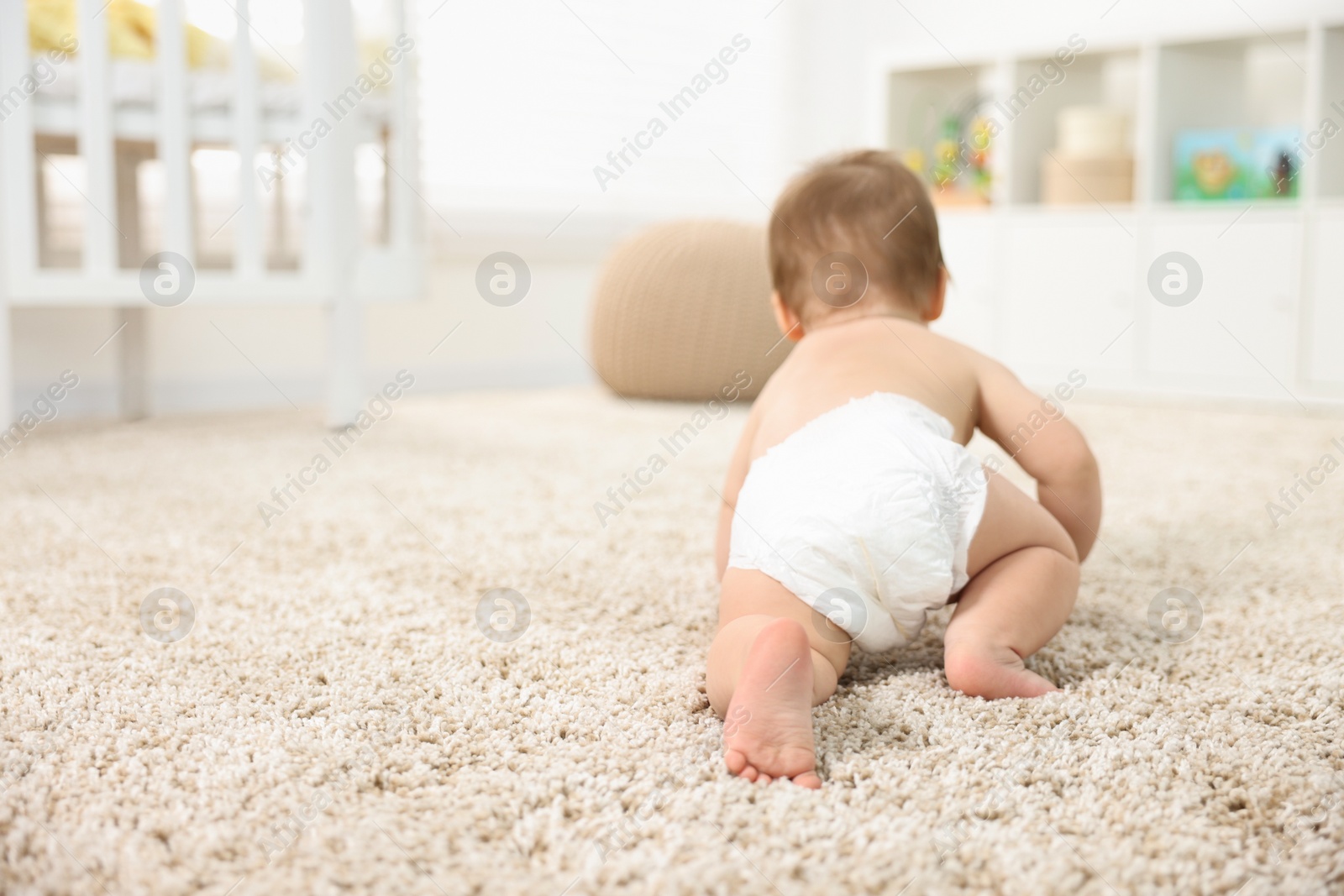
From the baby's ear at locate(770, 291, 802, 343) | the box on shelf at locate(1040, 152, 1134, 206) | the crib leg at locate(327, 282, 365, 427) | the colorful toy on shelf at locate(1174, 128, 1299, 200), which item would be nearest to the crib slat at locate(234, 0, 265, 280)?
the crib leg at locate(327, 282, 365, 427)

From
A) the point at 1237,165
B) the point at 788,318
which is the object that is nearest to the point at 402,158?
the point at 788,318

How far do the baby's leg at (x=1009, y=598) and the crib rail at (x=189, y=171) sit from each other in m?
1.35

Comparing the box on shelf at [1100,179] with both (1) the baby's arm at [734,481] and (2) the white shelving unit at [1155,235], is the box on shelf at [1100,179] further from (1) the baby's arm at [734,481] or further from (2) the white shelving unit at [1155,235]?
(1) the baby's arm at [734,481]

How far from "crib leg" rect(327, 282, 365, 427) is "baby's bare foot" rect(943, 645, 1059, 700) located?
139cm

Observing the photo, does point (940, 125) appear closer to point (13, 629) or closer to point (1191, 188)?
point (1191, 188)

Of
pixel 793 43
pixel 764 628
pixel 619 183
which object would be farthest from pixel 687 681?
pixel 793 43

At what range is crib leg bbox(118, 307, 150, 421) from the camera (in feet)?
6.69

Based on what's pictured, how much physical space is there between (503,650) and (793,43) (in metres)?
3.19

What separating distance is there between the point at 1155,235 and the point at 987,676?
2.16 metres

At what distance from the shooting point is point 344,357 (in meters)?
1.83

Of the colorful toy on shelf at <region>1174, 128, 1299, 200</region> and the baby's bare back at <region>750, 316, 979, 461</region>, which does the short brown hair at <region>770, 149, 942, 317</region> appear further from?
the colorful toy on shelf at <region>1174, 128, 1299, 200</region>

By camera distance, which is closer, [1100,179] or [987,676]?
[987,676]

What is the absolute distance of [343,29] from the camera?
70.1 inches

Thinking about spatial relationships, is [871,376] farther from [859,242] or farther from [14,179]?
[14,179]
